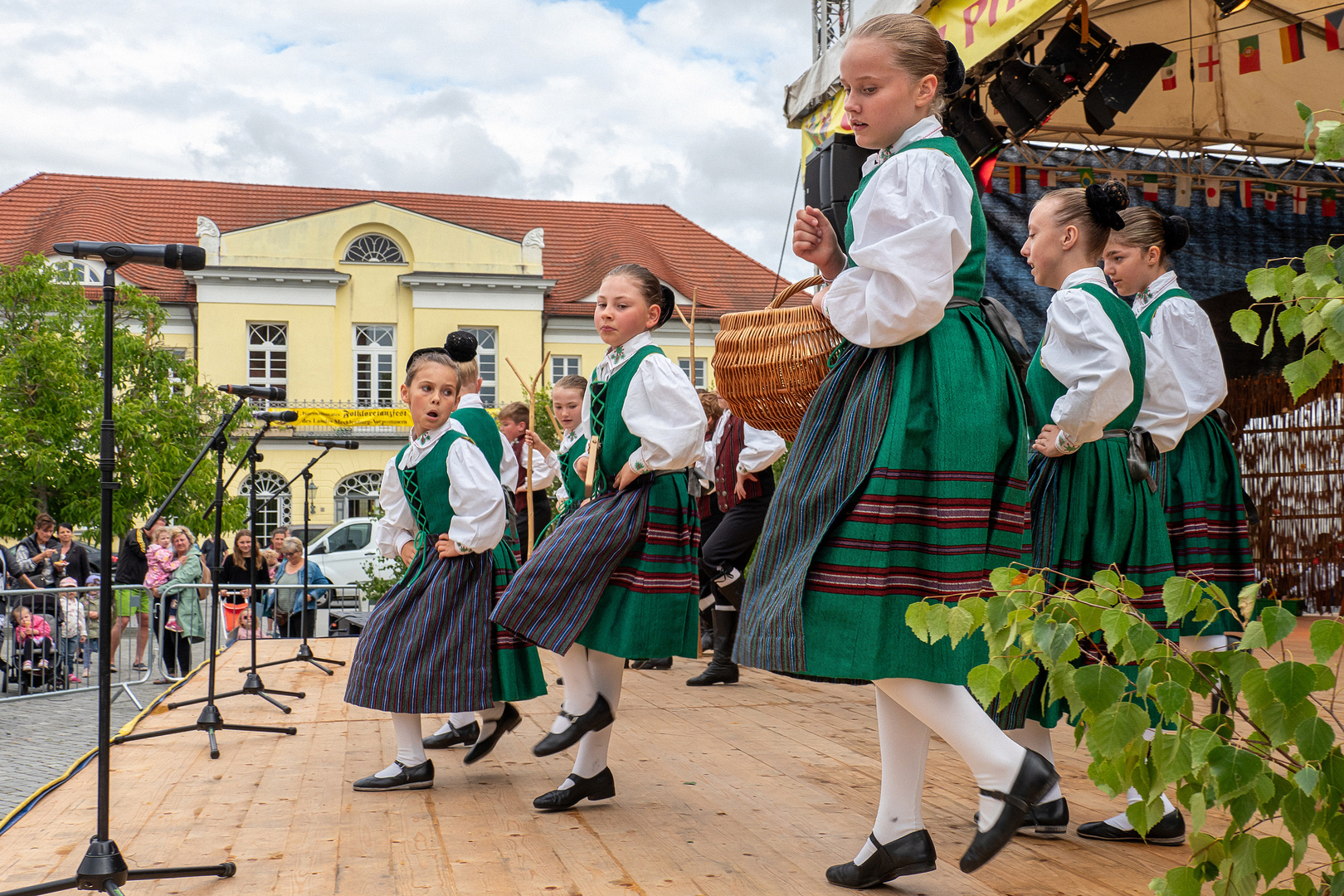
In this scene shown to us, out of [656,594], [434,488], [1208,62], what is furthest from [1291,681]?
[1208,62]

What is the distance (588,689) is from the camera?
3.04 m

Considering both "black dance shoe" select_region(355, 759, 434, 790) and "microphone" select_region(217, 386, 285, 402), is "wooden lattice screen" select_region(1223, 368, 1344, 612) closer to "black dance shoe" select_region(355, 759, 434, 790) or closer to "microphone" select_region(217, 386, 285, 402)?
"microphone" select_region(217, 386, 285, 402)

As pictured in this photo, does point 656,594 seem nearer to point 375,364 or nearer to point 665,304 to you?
point 665,304

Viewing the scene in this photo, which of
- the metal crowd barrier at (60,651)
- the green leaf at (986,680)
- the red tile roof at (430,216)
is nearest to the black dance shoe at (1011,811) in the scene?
the green leaf at (986,680)

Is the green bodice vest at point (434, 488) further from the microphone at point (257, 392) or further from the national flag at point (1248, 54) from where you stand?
the national flag at point (1248, 54)

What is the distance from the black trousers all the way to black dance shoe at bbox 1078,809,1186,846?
329 centimetres

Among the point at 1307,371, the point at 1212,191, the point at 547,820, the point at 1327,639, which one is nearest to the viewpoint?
the point at 1327,639

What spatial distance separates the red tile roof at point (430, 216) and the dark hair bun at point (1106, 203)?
24059 millimetres

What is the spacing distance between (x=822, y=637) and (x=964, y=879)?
2.16 feet

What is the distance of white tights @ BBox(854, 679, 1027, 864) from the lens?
1960mm

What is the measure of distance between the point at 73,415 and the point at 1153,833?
49.7 feet

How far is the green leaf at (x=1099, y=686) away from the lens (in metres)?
1.41

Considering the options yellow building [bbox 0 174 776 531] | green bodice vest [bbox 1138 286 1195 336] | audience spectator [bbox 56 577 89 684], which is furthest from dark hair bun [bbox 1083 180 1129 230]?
yellow building [bbox 0 174 776 531]

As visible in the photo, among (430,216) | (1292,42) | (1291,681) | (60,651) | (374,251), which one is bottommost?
(60,651)
